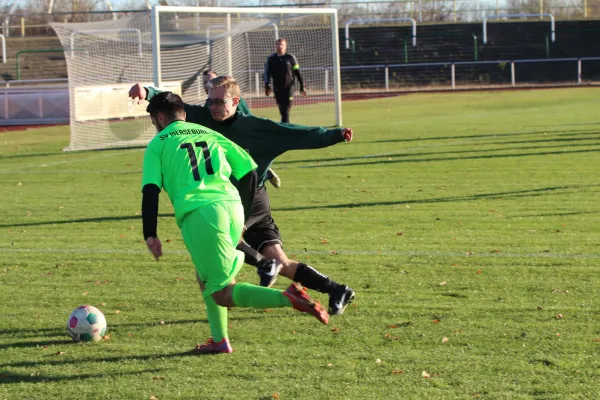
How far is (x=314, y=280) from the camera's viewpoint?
239 inches

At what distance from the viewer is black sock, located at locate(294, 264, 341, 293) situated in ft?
19.7

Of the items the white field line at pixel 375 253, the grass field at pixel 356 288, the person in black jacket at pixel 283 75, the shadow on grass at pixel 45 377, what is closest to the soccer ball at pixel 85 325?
the grass field at pixel 356 288

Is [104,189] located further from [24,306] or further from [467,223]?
[24,306]

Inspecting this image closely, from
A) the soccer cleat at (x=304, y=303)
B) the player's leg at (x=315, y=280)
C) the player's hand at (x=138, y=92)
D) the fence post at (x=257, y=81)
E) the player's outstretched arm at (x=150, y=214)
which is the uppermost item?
the fence post at (x=257, y=81)

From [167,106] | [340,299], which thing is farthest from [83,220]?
[167,106]

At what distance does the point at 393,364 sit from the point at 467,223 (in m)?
4.78

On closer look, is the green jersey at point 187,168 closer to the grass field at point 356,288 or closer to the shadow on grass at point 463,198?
the grass field at point 356,288

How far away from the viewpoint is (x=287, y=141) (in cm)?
603

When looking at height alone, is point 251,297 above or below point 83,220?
above

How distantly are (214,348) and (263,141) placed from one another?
146 centimetres

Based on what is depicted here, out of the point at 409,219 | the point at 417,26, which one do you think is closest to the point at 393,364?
the point at 409,219

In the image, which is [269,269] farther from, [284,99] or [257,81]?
[257,81]

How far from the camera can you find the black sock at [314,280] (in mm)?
6004

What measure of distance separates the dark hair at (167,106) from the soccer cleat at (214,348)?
4.36ft
